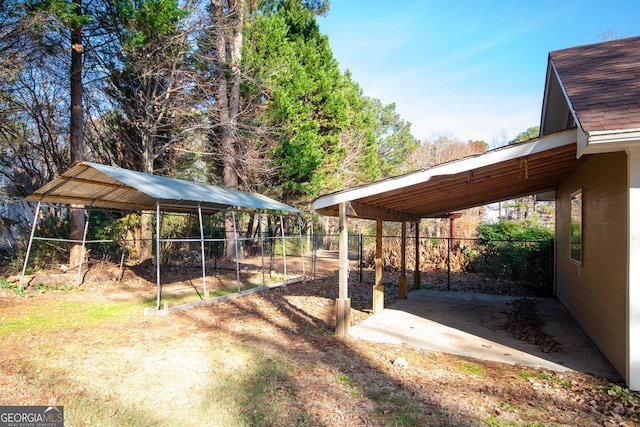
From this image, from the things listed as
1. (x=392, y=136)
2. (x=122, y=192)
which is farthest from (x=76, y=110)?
(x=392, y=136)

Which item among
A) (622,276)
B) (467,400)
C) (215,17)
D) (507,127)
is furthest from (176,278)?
(507,127)

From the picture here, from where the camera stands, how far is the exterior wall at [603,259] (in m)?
4.33

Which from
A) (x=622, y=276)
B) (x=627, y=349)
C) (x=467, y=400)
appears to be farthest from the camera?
(x=622, y=276)

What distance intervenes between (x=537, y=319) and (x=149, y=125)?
1175cm

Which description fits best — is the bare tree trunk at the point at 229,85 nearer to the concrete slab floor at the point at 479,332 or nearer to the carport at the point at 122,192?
the carport at the point at 122,192

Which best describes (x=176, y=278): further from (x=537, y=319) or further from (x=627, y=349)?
(x=627, y=349)

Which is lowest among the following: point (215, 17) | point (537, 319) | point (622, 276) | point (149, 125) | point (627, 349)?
point (537, 319)

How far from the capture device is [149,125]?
12.0 meters

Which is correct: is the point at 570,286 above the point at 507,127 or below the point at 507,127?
below

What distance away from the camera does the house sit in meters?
3.90

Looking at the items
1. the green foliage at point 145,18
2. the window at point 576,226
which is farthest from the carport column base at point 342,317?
the green foliage at point 145,18

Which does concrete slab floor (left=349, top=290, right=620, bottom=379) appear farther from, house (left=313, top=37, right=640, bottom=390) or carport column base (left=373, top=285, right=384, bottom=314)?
house (left=313, top=37, right=640, bottom=390)

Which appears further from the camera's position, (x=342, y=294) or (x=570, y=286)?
(x=570, y=286)

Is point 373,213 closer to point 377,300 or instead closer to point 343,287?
point 343,287
